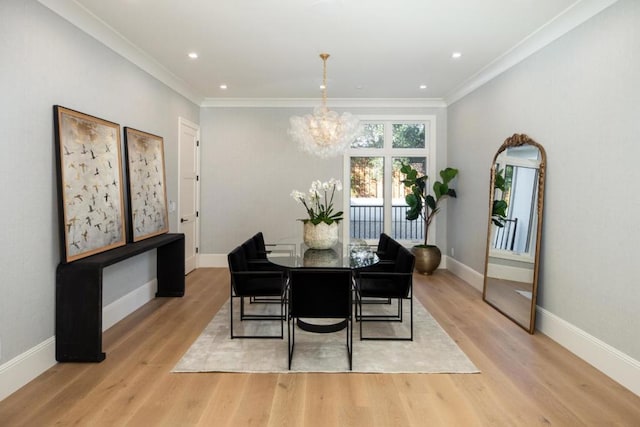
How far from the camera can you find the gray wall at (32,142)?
2.38 m

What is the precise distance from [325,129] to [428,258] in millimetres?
2867

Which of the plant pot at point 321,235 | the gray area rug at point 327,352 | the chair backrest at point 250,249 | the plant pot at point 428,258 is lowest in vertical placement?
the gray area rug at point 327,352

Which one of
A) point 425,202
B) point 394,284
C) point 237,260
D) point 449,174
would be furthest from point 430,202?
point 237,260

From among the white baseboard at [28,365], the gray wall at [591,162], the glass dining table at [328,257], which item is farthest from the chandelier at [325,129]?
the white baseboard at [28,365]

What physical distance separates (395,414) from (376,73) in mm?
3919

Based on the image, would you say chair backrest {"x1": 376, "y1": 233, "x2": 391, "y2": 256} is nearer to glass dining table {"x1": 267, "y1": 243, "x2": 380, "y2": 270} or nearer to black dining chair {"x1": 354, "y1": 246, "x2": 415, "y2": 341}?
glass dining table {"x1": 267, "y1": 243, "x2": 380, "y2": 270}

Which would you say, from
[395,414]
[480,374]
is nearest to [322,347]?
[395,414]

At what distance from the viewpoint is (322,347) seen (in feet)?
10.3

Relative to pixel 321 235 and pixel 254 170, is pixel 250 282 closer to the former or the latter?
pixel 321 235

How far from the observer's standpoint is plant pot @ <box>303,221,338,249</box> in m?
3.55

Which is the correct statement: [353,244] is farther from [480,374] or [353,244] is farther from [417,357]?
[480,374]

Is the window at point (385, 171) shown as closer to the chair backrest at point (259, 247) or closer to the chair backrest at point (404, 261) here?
the chair backrest at point (259, 247)

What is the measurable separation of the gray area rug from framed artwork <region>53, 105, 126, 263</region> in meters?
1.29

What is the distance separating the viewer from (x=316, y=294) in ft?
9.45
